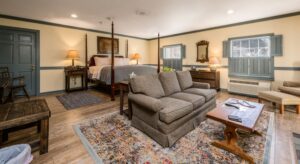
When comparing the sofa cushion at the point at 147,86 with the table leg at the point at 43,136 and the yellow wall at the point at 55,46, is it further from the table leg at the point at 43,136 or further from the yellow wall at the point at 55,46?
the yellow wall at the point at 55,46

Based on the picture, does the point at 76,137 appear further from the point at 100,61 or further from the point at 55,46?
the point at 55,46

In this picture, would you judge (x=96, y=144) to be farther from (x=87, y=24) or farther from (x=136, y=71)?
(x=87, y=24)

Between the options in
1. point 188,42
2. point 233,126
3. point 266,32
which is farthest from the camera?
point 188,42

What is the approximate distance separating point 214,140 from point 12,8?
17.7 feet

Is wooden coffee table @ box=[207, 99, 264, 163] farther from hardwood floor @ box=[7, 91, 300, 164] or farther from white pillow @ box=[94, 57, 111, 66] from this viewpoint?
white pillow @ box=[94, 57, 111, 66]

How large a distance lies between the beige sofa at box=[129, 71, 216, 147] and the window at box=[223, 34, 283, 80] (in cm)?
258

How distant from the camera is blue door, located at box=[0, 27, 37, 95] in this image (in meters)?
4.21

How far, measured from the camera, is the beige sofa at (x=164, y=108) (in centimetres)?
197

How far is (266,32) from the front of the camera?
437 centimetres

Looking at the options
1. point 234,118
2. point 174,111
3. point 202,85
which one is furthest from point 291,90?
point 174,111

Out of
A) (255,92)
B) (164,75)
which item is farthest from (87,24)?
(255,92)

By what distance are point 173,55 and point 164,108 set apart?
214 inches

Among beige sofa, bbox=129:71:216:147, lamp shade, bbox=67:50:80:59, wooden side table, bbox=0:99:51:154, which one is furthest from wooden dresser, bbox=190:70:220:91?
wooden side table, bbox=0:99:51:154

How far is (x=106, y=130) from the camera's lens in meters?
2.45
